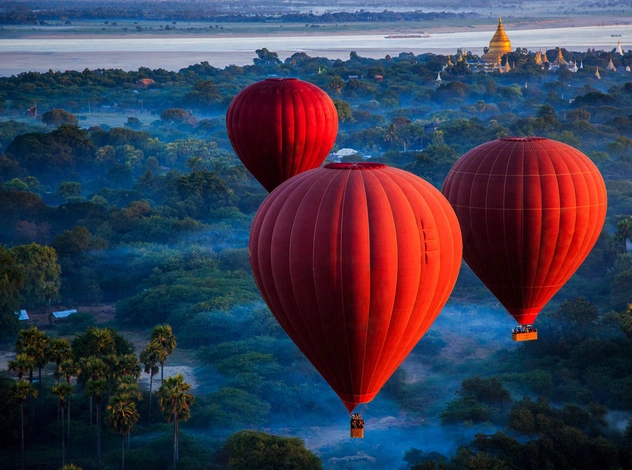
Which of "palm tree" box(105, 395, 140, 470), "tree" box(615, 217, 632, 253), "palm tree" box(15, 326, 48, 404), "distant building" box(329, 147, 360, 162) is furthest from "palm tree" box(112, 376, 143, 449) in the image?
"distant building" box(329, 147, 360, 162)

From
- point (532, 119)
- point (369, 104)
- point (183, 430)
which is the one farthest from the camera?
point (369, 104)

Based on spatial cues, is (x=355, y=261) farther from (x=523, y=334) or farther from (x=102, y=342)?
(x=102, y=342)

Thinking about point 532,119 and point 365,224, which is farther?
point 532,119

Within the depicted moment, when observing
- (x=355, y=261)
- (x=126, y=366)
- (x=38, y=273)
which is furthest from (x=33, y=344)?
(x=355, y=261)

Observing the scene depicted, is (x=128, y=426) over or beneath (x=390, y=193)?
beneath

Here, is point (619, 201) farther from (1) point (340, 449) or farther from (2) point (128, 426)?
(2) point (128, 426)

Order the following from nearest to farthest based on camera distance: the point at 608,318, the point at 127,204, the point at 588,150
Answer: the point at 608,318 → the point at 127,204 → the point at 588,150

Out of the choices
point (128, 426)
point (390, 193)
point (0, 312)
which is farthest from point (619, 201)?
point (390, 193)
